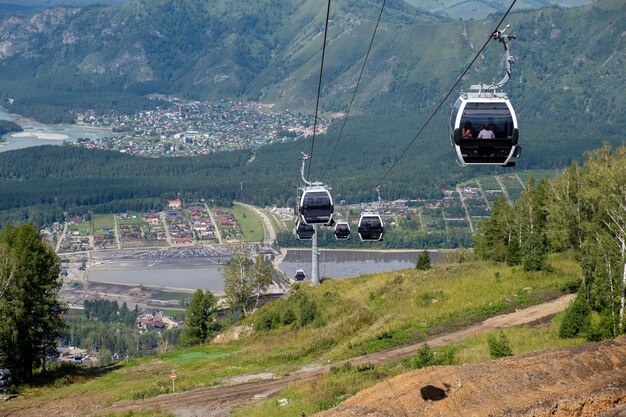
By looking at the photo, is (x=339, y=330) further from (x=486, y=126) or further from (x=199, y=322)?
(x=199, y=322)

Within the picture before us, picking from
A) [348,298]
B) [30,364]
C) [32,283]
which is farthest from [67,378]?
[348,298]

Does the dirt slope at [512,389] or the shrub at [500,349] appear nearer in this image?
the dirt slope at [512,389]

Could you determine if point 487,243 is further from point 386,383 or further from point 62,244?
point 62,244

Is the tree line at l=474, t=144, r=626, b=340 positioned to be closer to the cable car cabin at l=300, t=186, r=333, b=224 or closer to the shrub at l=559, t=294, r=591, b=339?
the shrub at l=559, t=294, r=591, b=339

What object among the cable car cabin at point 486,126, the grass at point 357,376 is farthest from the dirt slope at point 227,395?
the cable car cabin at point 486,126

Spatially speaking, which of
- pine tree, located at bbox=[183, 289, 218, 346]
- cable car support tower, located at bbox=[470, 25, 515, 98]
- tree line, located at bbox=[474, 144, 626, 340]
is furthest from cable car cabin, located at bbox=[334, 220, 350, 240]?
cable car support tower, located at bbox=[470, 25, 515, 98]

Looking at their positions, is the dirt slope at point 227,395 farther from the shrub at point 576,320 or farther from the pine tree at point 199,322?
the pine tree at point 199,322

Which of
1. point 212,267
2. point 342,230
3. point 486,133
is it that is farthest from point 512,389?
point 212,267
